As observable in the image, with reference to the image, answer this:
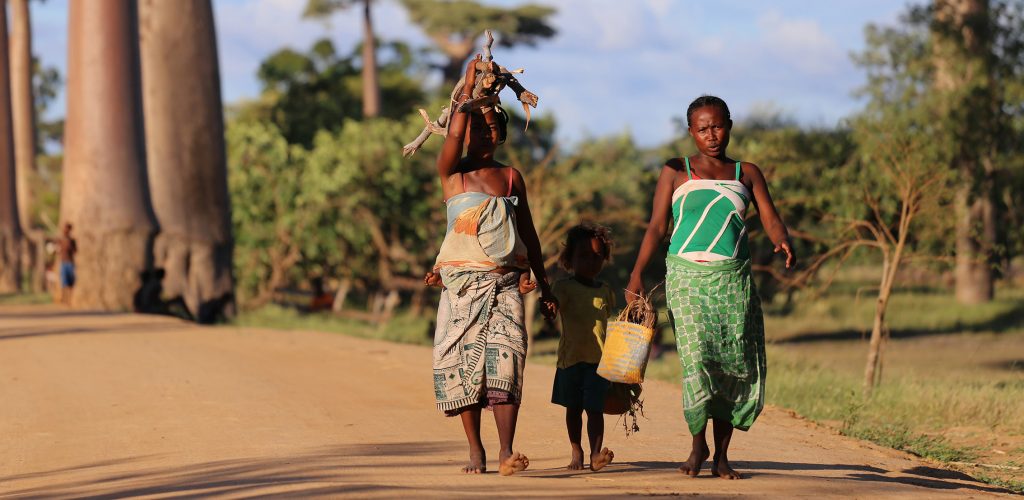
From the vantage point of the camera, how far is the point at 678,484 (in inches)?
262

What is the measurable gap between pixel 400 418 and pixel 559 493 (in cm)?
341

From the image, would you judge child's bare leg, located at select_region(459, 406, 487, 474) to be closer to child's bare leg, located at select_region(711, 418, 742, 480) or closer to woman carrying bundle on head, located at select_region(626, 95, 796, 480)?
woman carrying bundle on head, located at select_region(626, 95, 796, 480)

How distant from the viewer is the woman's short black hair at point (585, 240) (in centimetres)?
717

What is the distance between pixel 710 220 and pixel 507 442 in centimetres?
140

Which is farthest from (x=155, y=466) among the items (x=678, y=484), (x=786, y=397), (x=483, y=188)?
(x=786, y=397)

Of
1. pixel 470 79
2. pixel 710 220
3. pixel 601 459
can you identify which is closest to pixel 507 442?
pixel 601 459

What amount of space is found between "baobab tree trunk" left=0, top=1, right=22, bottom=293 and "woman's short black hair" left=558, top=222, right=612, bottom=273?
31020 millimetres

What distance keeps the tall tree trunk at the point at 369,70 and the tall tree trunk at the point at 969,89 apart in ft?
65.4

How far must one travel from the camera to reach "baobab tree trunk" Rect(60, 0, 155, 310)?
75.2ft

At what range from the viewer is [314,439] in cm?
821

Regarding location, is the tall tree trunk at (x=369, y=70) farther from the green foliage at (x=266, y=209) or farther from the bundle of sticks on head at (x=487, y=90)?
the bundle of sticks on head at (x=487, y=90)

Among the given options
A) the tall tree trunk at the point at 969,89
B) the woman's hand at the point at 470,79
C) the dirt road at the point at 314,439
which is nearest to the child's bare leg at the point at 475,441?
the dirt road at the point at 314,439

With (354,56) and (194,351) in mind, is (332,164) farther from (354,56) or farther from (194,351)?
(354,56)

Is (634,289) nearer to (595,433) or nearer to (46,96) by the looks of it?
(595,433)
